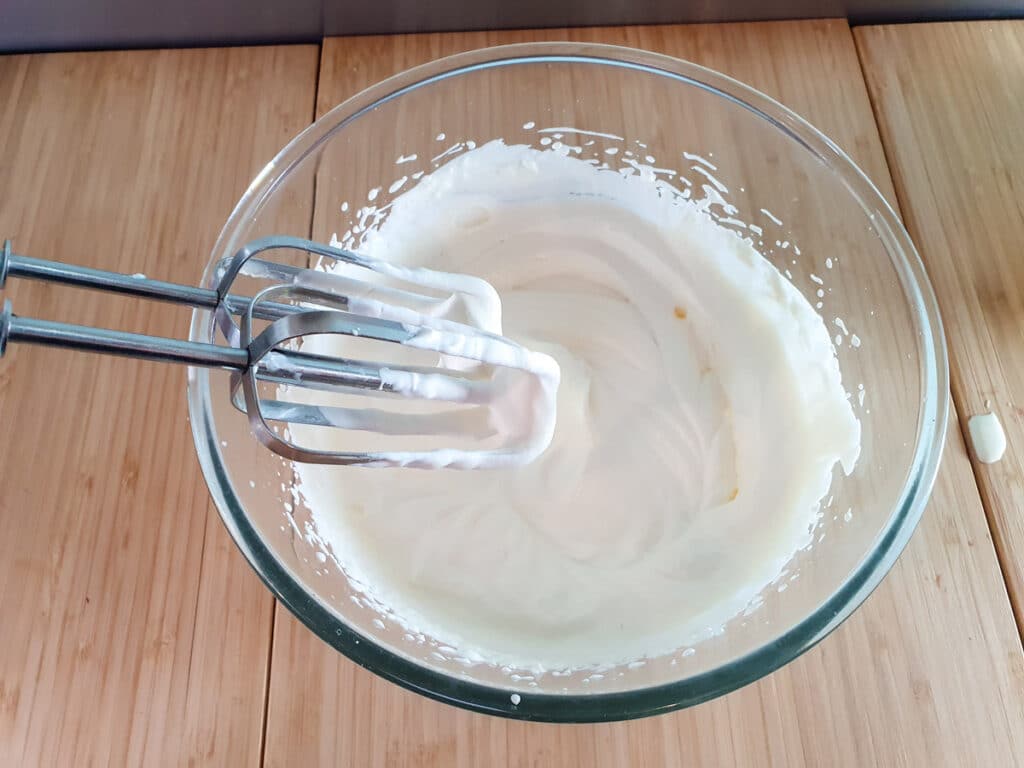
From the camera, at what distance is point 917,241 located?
739 mm

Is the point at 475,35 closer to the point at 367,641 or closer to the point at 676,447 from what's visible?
the point at 676,447

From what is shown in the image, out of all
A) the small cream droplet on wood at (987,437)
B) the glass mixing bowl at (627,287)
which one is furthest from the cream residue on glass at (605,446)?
the small cream droplet on wood at (987,437)

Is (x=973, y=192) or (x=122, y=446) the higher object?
(x=973, y=192)

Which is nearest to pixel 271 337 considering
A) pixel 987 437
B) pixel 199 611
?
pixel 199 611

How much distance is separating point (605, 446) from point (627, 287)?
154mm

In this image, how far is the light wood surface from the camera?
58 centimetres

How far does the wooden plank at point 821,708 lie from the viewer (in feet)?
1.90

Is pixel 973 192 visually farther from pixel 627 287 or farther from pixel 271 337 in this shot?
pixel 271 337

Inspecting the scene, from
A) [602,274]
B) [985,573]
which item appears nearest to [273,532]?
[602,274]

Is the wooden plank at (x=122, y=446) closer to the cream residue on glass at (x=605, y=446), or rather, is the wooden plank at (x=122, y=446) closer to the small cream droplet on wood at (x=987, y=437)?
the cream residue on glass at (x=605, y=446)

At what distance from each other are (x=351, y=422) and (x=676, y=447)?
11.4 inches

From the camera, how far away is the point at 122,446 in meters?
0.67

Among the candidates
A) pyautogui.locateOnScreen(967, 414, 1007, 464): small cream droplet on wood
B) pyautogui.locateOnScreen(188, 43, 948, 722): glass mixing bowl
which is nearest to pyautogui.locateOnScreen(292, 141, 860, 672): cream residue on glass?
pyautogui.locateOnScreen(188, 43, 948, 722): glass mixing bowl

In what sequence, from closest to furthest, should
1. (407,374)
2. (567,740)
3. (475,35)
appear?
(407,374)
(567,740)
(475,35)
